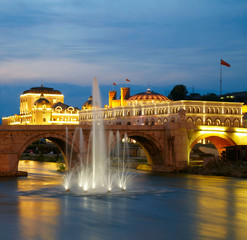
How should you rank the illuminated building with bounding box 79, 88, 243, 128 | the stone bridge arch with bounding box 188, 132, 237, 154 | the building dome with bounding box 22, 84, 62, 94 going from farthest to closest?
1. the building dome with bounding box 22, 84, 62, 94
2. the illuminated building with bounding box 79, 88, 243, 128
3. the stone bridge arch with bounding box 188, 132, 237, 154

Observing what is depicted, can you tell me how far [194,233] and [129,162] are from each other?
47556 millimetres

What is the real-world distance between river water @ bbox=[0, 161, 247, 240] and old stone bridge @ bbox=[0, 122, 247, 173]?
4592mm

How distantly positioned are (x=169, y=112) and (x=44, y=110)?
180ft

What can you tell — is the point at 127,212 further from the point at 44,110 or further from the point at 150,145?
the point at 44,110

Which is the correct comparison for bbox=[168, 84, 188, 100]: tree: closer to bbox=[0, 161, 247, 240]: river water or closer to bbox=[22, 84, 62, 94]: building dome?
bbox=[22, 84, 62, 94]: building dome

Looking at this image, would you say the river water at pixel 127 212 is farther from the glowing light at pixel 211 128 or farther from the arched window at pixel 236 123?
the arched window at pixel 236 123

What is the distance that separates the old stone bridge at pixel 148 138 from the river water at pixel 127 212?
4.59m

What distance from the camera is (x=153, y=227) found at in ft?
94.6

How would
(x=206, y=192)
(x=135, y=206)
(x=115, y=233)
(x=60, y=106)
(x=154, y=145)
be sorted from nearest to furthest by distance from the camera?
(x=115, y=233) < (x=135, y=206) < (x=206, y=192) < (x=154, y=145) < (x=60, y=106)

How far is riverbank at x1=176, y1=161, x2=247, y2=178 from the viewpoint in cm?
5556

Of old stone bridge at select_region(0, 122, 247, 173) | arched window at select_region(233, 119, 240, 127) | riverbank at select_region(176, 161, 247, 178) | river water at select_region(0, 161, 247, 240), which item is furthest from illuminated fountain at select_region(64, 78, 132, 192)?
arched window at select_region(233, 119, 240, 127)

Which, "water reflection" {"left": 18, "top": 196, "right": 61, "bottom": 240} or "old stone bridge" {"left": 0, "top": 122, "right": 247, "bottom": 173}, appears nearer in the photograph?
"water reflection" {"left": 18, "top": 196, "right": 61, "bottom": 240}

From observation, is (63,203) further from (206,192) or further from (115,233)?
(206,192)

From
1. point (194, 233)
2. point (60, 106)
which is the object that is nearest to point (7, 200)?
point (194, 233)
